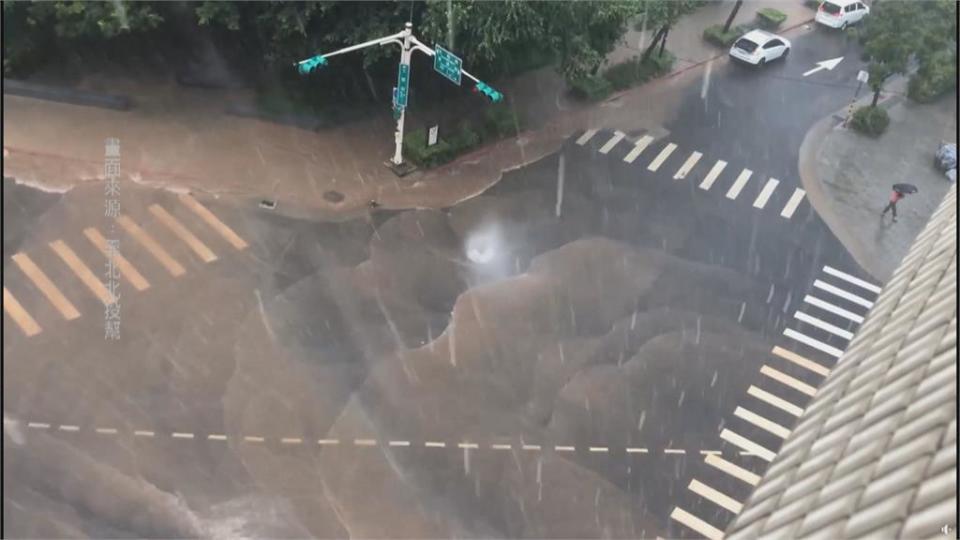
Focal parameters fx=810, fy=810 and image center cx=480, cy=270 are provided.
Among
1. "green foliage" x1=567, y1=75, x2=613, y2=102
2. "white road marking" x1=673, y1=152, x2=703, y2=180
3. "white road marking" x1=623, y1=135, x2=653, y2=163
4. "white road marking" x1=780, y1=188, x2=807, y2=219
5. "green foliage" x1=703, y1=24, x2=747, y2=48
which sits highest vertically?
"green foliage" x1=703, y1=24, x2=747, y2=48

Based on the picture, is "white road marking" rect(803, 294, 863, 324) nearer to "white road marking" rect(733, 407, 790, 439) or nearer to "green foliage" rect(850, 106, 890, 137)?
"white road marking" rect(733, 407, 790, 439)

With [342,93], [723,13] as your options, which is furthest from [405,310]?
[723,13]

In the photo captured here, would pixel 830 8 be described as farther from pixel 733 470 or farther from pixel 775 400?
pixel 733 470

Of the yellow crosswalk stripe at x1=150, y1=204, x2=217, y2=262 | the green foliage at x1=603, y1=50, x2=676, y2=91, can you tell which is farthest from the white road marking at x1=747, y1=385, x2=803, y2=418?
the green foliage at x1=603, y1=50, x2=676, y2=91

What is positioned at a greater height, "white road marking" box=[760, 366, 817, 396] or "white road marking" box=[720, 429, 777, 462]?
"white road marking" box=[760, 366, 817, 396]

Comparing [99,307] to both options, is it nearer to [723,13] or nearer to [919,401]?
[919,401]

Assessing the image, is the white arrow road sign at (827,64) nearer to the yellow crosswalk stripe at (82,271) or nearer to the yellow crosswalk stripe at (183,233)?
the yellow crosswalk stripe at (183,233)

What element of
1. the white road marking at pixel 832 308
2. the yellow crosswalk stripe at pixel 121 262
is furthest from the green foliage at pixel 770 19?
the yellow crosswalk stripe at pixel 121 262
